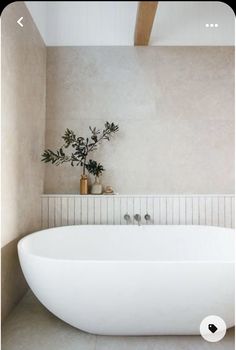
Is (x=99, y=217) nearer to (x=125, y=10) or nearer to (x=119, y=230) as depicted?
(x=119, y=230)

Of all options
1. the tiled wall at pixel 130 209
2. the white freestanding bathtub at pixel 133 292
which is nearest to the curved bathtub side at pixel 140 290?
the white freestanding bathtub at pixel 133 292

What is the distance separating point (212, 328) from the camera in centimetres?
147

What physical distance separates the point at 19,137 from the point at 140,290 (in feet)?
4.47

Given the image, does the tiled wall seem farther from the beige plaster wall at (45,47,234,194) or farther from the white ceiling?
the white ceiling

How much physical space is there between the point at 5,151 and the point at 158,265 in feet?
3.87

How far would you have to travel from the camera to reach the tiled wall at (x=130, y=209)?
248cm

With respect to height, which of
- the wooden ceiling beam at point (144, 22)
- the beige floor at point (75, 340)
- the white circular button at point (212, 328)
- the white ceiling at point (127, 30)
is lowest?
the beige floor at point (75, 340)

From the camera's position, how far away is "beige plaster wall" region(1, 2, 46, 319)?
1.76 m

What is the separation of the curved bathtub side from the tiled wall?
1.01 meters

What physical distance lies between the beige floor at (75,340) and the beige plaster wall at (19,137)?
0.75 ft

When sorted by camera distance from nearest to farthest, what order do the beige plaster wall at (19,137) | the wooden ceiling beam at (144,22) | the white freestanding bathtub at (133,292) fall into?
the white freestanding bathtub at (133,292), the beige plaster wall at (19,137), the wooden ceiling beam at (144,22)

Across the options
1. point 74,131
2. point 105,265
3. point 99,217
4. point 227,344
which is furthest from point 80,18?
point 227,344

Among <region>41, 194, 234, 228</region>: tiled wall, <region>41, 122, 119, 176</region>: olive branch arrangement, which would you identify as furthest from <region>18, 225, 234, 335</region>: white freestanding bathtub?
<region>41, 122, 119, 176</region>: olive branch arrangement

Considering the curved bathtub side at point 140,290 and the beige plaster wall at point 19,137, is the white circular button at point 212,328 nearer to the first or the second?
the curved bathtub side at point 140,290
